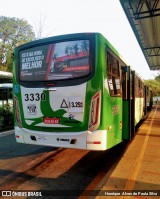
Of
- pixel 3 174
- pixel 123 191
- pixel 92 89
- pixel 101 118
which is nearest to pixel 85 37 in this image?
pixel 92 89

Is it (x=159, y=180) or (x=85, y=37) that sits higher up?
(x=85, y=37)

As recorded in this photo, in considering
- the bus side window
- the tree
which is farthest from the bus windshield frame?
the tree

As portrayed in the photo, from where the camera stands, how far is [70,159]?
7.29 metres

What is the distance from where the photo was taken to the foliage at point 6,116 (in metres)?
12.8

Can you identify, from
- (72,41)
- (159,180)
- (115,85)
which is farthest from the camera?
(115,85)

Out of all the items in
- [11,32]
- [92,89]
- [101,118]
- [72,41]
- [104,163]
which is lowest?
[104,163]

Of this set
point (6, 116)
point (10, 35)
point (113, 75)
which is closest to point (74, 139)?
point (113, 75)

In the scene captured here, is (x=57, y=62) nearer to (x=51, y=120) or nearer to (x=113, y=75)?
(x=51, y=120)

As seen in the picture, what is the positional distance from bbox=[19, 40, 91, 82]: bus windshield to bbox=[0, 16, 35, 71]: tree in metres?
36.8

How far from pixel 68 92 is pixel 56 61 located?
2.73 ft

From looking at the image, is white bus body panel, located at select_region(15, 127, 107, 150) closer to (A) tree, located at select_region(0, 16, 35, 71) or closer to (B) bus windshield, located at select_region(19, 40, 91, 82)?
(B) bus windshield, located at select_region(19, 40, 91, 82)

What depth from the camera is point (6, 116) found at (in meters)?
13.1

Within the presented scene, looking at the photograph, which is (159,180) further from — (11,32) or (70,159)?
(11,32)

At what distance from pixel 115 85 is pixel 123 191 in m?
2.80
